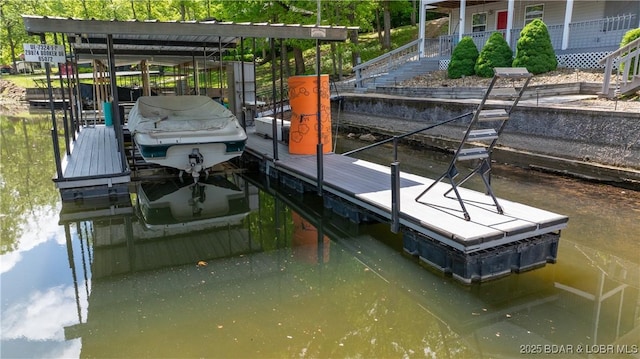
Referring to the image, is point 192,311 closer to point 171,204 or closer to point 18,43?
point 171,204

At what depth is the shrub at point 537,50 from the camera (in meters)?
15.8

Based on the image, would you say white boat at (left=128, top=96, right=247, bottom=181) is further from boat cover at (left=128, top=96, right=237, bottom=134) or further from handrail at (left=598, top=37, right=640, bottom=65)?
handrail at (left=598, top=37, right=640, bottom=65)

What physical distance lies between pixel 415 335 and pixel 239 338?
158 cm

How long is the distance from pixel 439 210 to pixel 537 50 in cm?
1246

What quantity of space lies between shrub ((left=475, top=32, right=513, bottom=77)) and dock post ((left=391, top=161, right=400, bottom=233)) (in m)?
13.2

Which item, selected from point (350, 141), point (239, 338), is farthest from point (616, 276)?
point (350, 141)

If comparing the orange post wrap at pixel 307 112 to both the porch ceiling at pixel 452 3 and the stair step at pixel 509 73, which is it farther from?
the porch ceiling at pixel 452 3

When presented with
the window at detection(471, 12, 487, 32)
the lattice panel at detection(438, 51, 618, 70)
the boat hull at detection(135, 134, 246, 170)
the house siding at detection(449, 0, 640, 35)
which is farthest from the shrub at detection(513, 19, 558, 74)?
the boat hull at detection(135, 134, 246, 170)

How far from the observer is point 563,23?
18359 mm

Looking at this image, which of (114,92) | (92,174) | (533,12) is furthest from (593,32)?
(92,174)

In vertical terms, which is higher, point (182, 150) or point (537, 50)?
point (537, 50)

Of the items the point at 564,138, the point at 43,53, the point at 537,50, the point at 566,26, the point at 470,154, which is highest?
the point at 566,26

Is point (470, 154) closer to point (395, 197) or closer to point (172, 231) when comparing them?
point (395, 197)

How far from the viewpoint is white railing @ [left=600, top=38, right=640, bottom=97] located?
1093 cm
